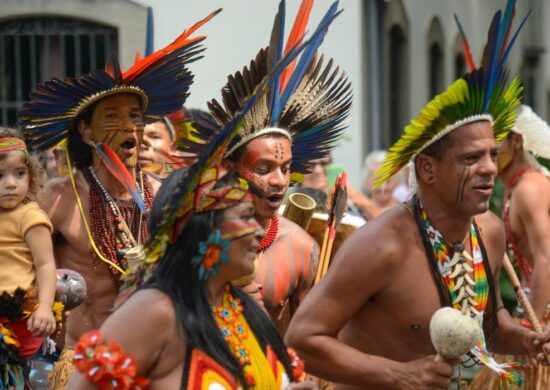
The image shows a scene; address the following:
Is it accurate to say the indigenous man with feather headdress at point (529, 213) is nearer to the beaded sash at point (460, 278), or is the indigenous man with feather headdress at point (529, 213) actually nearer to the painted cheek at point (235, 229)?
the beaded sash at point (460, 278)

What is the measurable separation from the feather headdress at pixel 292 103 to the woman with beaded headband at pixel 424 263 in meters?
0.66

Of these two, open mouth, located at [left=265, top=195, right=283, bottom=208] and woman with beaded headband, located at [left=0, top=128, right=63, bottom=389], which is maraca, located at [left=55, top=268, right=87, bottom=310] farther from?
open mouth, located at [left=265, top=195, right=283, bottom=208]

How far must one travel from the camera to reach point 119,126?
7160 millimetres

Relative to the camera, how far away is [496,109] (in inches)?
236

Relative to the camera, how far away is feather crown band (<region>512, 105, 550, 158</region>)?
8.91m

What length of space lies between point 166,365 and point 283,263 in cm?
236

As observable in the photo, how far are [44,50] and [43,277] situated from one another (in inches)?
376

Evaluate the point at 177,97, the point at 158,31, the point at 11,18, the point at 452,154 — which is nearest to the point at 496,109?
the point at 452,154

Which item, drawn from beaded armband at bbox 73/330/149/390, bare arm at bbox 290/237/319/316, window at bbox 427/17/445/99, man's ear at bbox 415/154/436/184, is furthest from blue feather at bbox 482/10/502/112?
window at bbox 427/17/445/99

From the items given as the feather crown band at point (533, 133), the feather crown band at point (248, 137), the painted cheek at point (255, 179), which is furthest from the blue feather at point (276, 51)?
the feather crown band at point (533, 133)

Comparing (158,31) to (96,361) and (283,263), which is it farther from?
(96,361)

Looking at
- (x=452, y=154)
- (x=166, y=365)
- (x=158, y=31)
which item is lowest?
(x=166, y=365)

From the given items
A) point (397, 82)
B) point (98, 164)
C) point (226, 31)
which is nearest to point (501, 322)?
point (98, 164)

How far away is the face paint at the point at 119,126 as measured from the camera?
23.4 feet
